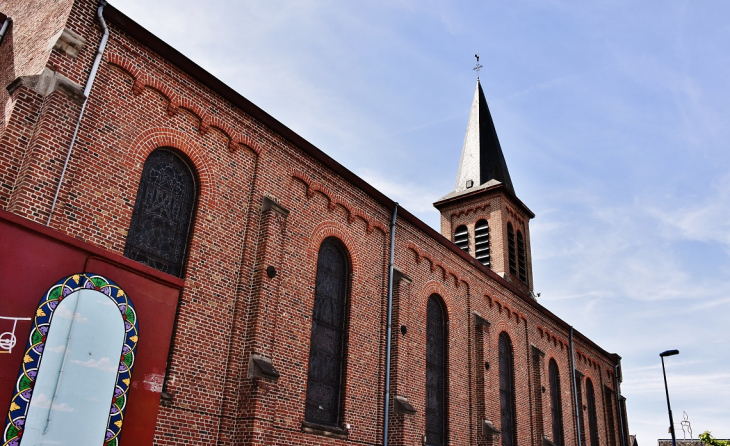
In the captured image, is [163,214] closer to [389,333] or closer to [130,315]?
[130,315]

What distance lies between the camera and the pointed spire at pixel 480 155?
26.5 metres

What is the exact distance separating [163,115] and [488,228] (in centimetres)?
1782

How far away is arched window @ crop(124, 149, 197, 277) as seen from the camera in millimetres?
9047

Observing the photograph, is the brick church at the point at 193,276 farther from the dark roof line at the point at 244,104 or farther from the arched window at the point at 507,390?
the arched window at the point at 507,390

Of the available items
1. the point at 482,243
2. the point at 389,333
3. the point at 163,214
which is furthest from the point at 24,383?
the point at 482,243

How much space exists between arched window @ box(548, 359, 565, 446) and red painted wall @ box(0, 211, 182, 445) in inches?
718

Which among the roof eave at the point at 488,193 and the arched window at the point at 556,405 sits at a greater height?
the roof eave at the point at 488,193

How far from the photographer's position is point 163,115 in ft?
32.0

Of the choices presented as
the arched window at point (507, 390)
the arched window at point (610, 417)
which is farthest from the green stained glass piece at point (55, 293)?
the arched window at point (610, 417)

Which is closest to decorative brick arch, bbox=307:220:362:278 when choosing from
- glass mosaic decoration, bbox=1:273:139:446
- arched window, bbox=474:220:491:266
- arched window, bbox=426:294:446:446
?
arched window, bbox=426:294:446:446

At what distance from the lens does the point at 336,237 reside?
13.0m

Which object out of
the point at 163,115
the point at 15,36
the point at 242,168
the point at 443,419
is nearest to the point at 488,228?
the point at 443,419

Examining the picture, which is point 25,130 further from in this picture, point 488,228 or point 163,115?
point 488,228

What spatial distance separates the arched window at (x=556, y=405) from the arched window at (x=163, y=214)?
16900 mm
